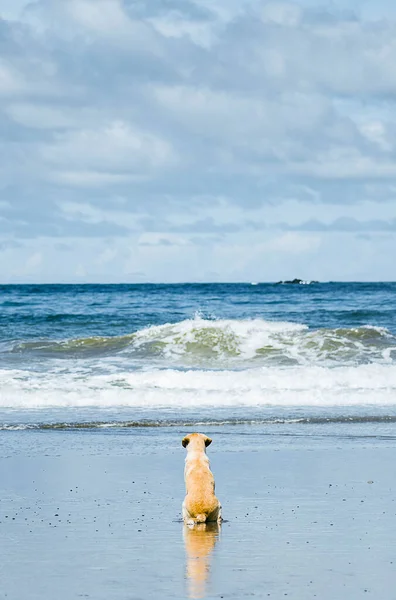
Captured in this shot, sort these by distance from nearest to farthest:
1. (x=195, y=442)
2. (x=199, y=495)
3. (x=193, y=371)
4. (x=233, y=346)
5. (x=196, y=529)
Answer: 1. (x=196, y=529)
2. (x=199, y=495)
3. (x=195, y=442)
4. (x=193, y=371)
5. (x=233, y=346)

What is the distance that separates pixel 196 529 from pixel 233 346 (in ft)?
64.5

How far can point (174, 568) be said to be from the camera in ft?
24.1

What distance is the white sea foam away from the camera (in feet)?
58.3

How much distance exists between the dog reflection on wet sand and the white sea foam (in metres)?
8.75

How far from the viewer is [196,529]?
8672mm

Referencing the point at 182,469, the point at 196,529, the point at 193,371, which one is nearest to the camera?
the point at 196,529

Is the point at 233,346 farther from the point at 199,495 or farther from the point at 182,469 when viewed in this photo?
the point at 199,495

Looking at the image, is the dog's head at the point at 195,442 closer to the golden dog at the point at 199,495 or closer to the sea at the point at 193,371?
the golden dog at the point at 199,495

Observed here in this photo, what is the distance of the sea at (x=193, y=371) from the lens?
16125 millimetres

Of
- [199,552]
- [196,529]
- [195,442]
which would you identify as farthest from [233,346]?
[199,552]

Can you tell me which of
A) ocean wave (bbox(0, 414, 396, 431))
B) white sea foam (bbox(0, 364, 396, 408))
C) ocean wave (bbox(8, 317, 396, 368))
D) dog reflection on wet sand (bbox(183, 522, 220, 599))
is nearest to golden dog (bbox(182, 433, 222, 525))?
dog reflection on wet sand (bbox(183, 522, 220, 599))

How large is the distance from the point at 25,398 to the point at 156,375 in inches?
144

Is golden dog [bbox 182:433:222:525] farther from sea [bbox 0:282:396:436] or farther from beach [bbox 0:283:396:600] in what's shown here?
sea [bbox 0:282:396:436]

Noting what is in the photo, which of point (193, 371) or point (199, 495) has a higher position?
point (193, 371)
